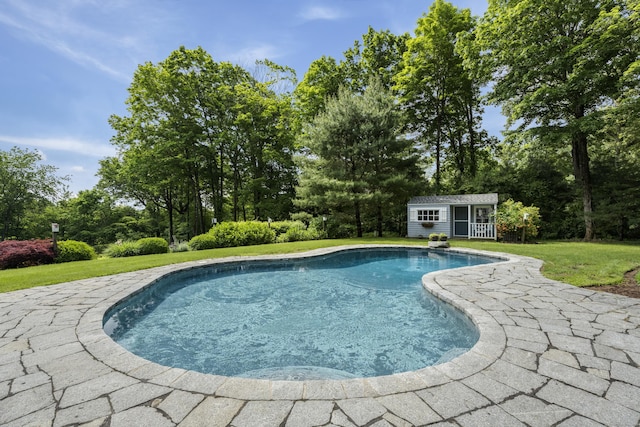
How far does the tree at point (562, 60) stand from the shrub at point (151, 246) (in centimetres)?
1557

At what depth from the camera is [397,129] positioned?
47.9 ft

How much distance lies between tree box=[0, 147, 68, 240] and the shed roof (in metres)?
27.7

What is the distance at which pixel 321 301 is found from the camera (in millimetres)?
4996

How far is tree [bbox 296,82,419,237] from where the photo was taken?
1388cm

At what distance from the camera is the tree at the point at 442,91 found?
1542cm

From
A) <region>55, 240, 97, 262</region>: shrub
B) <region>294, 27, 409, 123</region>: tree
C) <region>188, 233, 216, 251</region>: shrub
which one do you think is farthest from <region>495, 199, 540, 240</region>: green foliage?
<region>55, 240, 97, 262</region>: shrub

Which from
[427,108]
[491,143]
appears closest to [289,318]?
[427,108]

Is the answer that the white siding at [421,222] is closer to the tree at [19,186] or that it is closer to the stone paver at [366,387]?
the stone paver at [366,387]

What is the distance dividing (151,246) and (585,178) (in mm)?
18222

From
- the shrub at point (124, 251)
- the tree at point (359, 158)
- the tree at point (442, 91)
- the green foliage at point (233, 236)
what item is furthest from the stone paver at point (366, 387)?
the tree at point (442, 91)

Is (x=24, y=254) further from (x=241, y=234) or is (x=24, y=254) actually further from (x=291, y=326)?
(x=291, y=326)

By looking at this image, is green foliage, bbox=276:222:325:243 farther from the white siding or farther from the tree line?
the white siding

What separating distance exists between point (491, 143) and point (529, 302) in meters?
17.2

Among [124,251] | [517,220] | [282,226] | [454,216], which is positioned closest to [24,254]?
[124,251]
